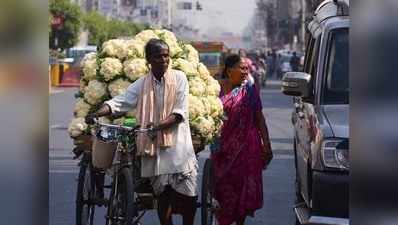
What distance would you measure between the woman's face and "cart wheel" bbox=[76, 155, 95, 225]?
144 cm

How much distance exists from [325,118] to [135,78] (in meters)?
1.47

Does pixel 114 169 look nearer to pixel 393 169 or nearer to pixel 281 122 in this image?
pixel 393 169

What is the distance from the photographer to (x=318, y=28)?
8.43 metres

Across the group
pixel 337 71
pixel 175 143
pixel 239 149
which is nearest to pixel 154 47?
pixel 175 143

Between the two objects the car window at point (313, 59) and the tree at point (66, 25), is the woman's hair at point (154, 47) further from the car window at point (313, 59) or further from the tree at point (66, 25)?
the tree at point (66, 25)

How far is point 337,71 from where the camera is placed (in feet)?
24.6

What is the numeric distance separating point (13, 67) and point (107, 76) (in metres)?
4.78

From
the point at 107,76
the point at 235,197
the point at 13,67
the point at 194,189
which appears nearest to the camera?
the point at 13,67

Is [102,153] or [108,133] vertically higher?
[108,133]

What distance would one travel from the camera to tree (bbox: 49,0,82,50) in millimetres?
58906

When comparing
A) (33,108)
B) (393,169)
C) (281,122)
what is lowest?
(281,122)

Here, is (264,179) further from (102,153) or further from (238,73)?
(102,153)

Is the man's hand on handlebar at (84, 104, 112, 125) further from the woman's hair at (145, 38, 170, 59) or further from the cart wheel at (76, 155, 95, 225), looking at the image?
the cart wheel at (76, 155, 95, 225)

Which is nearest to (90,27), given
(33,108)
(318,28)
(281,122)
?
(281,122)
